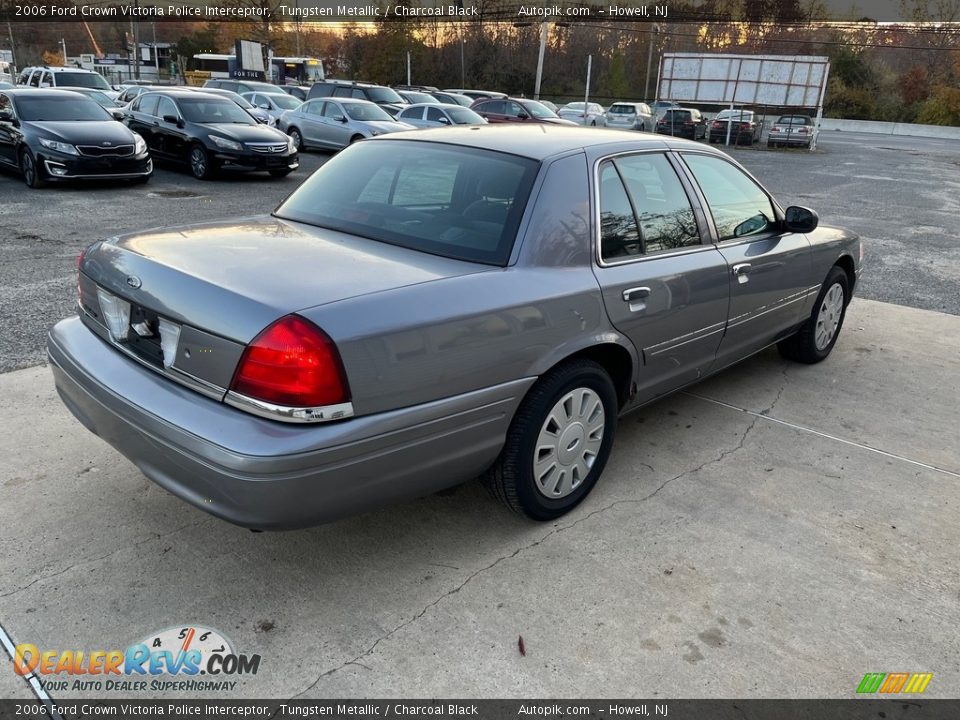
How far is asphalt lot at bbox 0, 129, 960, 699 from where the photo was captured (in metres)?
2.44

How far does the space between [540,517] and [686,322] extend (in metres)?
1.21

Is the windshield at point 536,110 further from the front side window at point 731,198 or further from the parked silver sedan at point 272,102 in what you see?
the front side window at point 731,198

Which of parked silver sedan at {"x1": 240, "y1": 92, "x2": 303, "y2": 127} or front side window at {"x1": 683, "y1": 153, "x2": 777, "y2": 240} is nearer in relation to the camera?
front side window at {"x1": 683, "y1": 153, "x2": 777, "y2": 240}

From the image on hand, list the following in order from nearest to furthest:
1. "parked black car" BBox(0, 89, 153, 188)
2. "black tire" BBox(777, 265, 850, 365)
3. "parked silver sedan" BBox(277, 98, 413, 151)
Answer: "black tire" BBox(777, 265, 850, 365) < "parked black car" BBox(0, 89, 153, 188) < "parked silver sedan" BBox(277, 98, 413, 151)

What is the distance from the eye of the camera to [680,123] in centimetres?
3152

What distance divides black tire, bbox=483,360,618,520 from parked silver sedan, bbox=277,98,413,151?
14845mm

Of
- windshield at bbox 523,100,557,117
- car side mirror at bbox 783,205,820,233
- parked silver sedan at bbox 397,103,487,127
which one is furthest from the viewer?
windshield at bbox 523,100,557,117

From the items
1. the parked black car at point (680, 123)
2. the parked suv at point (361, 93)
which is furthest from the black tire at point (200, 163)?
the parked black car at point (680, 123)

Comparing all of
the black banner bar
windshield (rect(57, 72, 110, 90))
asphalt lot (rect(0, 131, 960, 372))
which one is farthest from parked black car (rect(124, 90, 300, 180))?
the black banner bar

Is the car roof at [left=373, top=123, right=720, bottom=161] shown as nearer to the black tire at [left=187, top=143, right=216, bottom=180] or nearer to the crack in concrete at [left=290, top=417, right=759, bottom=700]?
the crack in concrete at [left=290, top=417, right=759, bottom=700]

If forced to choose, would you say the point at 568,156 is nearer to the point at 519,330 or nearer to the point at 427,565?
the point at 519,330

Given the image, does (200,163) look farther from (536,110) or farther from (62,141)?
(536,110)

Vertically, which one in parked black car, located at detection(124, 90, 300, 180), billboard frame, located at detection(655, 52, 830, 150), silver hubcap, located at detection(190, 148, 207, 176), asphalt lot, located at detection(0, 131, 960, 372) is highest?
billboard frame, located at detection(655, 52, 830, 150)

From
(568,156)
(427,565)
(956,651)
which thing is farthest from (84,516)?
(956,651)
